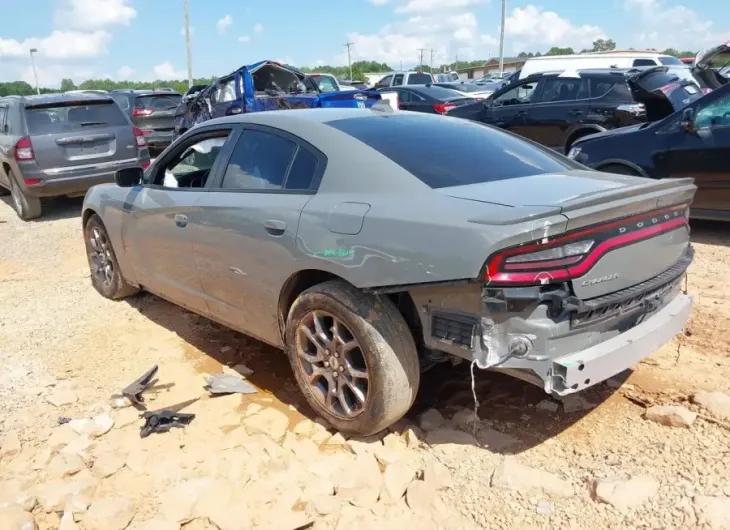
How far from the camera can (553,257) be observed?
2625 mm

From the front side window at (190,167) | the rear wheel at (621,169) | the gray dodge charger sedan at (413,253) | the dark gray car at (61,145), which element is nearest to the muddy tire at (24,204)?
the dark gray car at (61,145)

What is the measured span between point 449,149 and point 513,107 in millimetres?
8639

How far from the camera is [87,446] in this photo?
3396mm

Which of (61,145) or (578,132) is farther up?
(61,145)

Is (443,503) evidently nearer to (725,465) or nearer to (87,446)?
(725,465)

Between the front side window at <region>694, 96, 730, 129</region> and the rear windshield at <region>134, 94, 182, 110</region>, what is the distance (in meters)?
11.9

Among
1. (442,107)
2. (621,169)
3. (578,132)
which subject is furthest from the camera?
(442,107)

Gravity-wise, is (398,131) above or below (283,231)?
above

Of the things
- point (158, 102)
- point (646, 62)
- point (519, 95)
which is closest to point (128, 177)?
point (519, 95)

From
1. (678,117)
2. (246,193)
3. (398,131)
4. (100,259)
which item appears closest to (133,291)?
(100,259)

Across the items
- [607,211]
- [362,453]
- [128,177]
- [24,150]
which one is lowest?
[362,453]

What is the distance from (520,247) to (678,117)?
210 inches

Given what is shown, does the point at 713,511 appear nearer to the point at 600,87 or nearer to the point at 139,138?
the point at 600,87

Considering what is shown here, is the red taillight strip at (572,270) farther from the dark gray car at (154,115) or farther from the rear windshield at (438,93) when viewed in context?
the dark gray car at (154,115)
